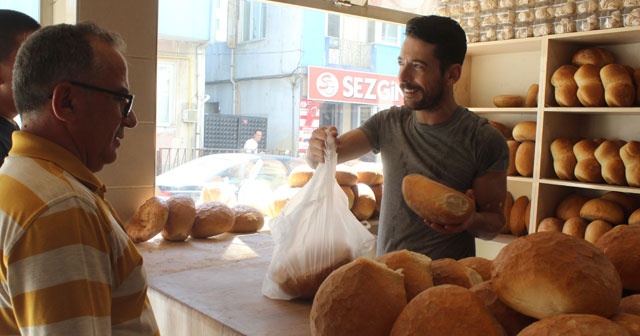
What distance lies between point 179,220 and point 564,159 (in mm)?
2032

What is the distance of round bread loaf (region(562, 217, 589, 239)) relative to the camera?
2924 millimetres

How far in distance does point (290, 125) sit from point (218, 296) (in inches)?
88.1

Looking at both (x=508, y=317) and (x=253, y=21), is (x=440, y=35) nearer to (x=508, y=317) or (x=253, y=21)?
(x=508, y=317)

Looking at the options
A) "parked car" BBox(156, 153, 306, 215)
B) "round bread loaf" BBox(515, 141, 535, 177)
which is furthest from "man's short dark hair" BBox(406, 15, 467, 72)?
"round bread loaf" BBox(515, 141, 535, 177)

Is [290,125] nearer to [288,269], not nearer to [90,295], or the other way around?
[288,269]

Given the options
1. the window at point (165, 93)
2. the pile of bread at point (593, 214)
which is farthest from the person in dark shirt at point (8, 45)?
the pile of bread at point (593, 214)

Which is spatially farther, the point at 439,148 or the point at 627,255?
the point at 439,148

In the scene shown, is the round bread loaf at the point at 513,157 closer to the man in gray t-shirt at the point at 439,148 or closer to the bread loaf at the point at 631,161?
the bread loaf at the point at 631,161

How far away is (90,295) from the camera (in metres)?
0.82

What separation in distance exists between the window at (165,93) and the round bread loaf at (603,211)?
87.0 inches

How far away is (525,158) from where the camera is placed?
3.22 metres

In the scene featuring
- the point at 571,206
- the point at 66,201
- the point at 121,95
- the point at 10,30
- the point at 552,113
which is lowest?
the point at 571,206

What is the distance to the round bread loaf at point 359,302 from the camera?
0.82m

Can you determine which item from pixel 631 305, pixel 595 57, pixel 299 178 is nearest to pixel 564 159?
pixel 595 57
